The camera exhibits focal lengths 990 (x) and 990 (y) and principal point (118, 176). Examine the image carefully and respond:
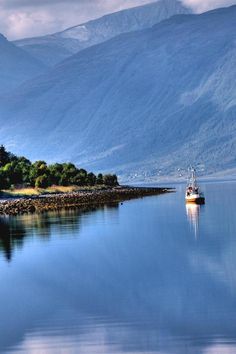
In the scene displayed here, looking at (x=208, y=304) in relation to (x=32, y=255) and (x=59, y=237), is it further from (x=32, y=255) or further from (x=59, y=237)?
(x=59, y=237)

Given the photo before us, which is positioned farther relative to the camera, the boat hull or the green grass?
the green grass

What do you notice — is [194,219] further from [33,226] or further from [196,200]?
[196,200]

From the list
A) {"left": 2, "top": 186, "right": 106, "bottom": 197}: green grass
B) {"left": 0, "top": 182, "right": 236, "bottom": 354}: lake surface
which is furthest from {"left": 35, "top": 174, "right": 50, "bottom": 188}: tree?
{"left": 0, "top": 182, "right": 236, "bottom": 354}: lake surface

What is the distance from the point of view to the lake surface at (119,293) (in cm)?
2914

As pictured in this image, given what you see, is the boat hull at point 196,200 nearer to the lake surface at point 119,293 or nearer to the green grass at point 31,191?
the green grass at point 31,191

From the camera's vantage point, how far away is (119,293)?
1489 inches

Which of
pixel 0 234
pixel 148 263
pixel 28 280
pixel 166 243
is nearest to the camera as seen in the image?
pixel 28 280

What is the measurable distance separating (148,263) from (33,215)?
54128mm

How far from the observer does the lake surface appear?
29141mm

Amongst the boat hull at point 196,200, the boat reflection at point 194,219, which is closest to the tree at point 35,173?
the boat hull at point 196,200

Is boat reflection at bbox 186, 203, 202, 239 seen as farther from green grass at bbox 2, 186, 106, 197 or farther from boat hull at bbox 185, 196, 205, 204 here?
green grass at bbox 2, 186, 106, 197

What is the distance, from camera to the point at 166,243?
62094 millimetres

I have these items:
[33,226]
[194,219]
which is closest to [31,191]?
[194,219]

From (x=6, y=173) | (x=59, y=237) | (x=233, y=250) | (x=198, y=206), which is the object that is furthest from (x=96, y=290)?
(x=6, y=173)
